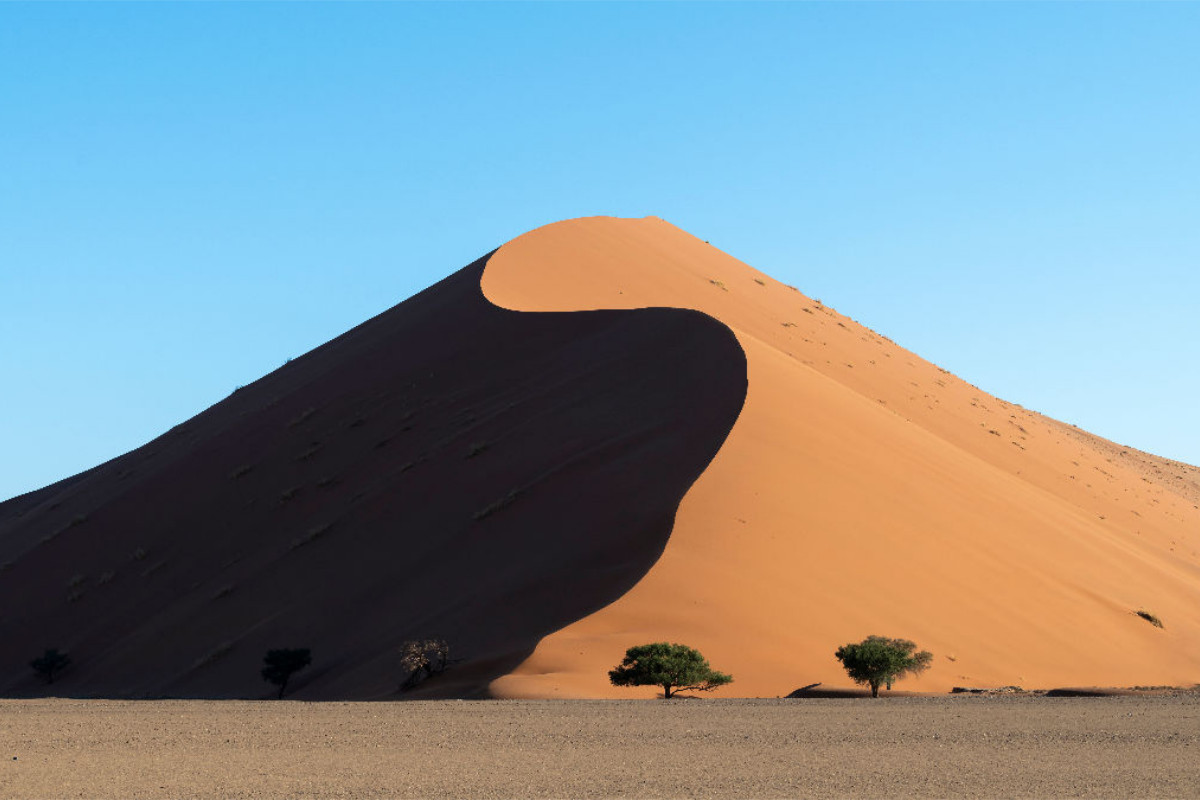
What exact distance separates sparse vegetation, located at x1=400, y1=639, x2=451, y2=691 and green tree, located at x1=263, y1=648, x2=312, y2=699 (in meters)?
2.61

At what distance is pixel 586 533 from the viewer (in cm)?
2394

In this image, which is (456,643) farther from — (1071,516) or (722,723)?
(1071,516)

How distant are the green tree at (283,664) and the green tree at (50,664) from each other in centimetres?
777

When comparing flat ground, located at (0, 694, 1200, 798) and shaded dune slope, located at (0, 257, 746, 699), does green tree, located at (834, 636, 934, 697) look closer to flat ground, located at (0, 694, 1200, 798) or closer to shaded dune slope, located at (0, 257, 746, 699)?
flat ground, located at (0, 694, 1200, 798)

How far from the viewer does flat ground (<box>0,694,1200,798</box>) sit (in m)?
11.5

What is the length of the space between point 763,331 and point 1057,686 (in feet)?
69.5

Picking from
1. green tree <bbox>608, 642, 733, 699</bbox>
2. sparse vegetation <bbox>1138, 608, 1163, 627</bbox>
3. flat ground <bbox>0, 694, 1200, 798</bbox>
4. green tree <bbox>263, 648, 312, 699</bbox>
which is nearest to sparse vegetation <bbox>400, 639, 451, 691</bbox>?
flat ground <bbox>0, 694, 1200, 798</bbox>

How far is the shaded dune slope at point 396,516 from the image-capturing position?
23297 mm

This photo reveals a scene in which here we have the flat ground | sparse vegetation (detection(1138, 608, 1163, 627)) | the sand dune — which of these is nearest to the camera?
the flat ground

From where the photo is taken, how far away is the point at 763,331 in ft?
138

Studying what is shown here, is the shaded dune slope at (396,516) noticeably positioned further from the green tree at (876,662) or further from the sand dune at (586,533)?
the green tree at (876,662)

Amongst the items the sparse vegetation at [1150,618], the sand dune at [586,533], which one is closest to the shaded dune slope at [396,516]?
the sand dune at [586,533]

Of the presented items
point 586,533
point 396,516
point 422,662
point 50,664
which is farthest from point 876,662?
point 50,664

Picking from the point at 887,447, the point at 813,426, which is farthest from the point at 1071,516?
the point at 813,426
